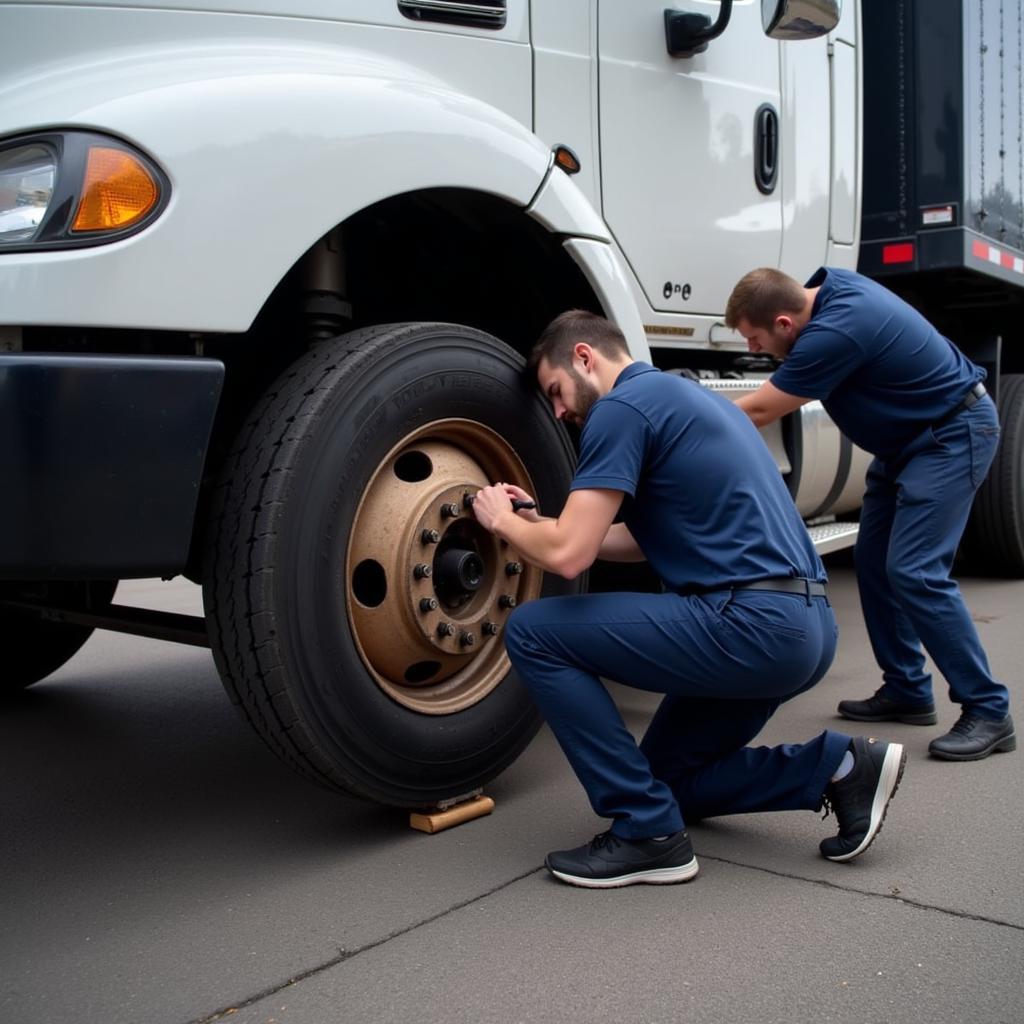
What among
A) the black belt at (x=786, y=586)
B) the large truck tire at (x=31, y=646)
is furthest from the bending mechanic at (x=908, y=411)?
the large truck tire at (x=31, y=646)

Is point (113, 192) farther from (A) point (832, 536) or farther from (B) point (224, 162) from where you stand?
(A) point (832, 536)

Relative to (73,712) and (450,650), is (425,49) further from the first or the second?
A: (73,712)

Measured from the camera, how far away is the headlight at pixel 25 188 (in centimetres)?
215

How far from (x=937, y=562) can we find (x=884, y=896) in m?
1.36

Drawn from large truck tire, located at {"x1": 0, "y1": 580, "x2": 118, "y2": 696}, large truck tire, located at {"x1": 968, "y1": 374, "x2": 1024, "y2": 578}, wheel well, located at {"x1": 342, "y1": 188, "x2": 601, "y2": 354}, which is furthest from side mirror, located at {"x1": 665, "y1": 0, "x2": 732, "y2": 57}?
large truck tire, located at {"x1": 968, "y1": 374, "x2": 1024, "y2": 578}

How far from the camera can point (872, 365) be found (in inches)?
139

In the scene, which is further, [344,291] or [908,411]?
[908,411]

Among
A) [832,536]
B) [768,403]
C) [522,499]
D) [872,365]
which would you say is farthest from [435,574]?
[832,536]

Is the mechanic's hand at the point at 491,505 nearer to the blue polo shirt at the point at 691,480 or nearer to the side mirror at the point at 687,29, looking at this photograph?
the blue polo shirt at the point at 691,480

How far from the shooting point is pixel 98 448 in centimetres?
212

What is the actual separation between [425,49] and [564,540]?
1.23 m

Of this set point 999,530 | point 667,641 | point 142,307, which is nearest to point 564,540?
point 667,641

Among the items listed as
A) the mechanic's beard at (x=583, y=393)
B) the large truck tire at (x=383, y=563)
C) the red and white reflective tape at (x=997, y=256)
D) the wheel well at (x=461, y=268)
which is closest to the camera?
the large truck tire at (x=383, y=563)

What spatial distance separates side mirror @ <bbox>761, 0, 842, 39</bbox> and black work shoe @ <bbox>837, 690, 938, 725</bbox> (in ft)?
6.38
